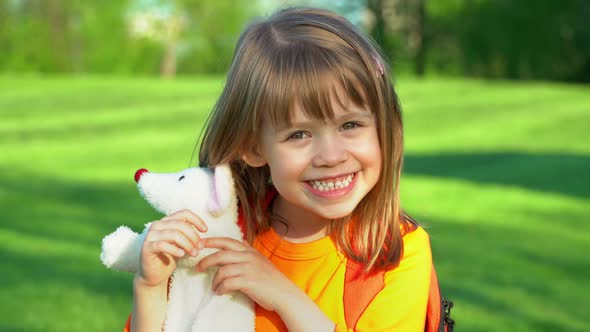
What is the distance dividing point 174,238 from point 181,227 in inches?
1.3

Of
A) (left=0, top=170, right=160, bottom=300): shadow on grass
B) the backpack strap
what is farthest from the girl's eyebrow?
(left=0, top=170, right=160, bottom=300): shadow on grass

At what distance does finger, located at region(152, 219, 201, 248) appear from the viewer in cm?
206

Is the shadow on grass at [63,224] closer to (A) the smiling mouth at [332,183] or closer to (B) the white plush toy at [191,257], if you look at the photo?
(B) the white plush toy at [191,257]

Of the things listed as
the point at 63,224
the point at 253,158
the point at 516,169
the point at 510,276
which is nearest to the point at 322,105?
the point at 253,158

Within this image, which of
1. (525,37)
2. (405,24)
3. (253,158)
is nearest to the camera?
(253,158)

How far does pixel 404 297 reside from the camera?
82.3 inches

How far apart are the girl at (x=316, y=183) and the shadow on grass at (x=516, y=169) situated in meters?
7.79

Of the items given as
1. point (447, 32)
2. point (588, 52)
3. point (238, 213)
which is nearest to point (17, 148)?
point (238, 213)

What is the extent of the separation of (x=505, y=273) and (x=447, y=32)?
34.1 m

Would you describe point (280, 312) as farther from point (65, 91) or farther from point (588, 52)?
point (588, 52)

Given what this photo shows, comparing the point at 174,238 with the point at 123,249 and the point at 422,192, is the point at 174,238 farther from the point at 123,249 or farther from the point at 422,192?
the point at 422,192

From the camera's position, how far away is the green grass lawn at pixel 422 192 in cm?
536

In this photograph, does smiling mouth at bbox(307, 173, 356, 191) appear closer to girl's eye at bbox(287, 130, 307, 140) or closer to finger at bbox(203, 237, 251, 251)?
girl's eye at bbox(287, 130, 307, 140)

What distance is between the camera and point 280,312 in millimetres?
2102
